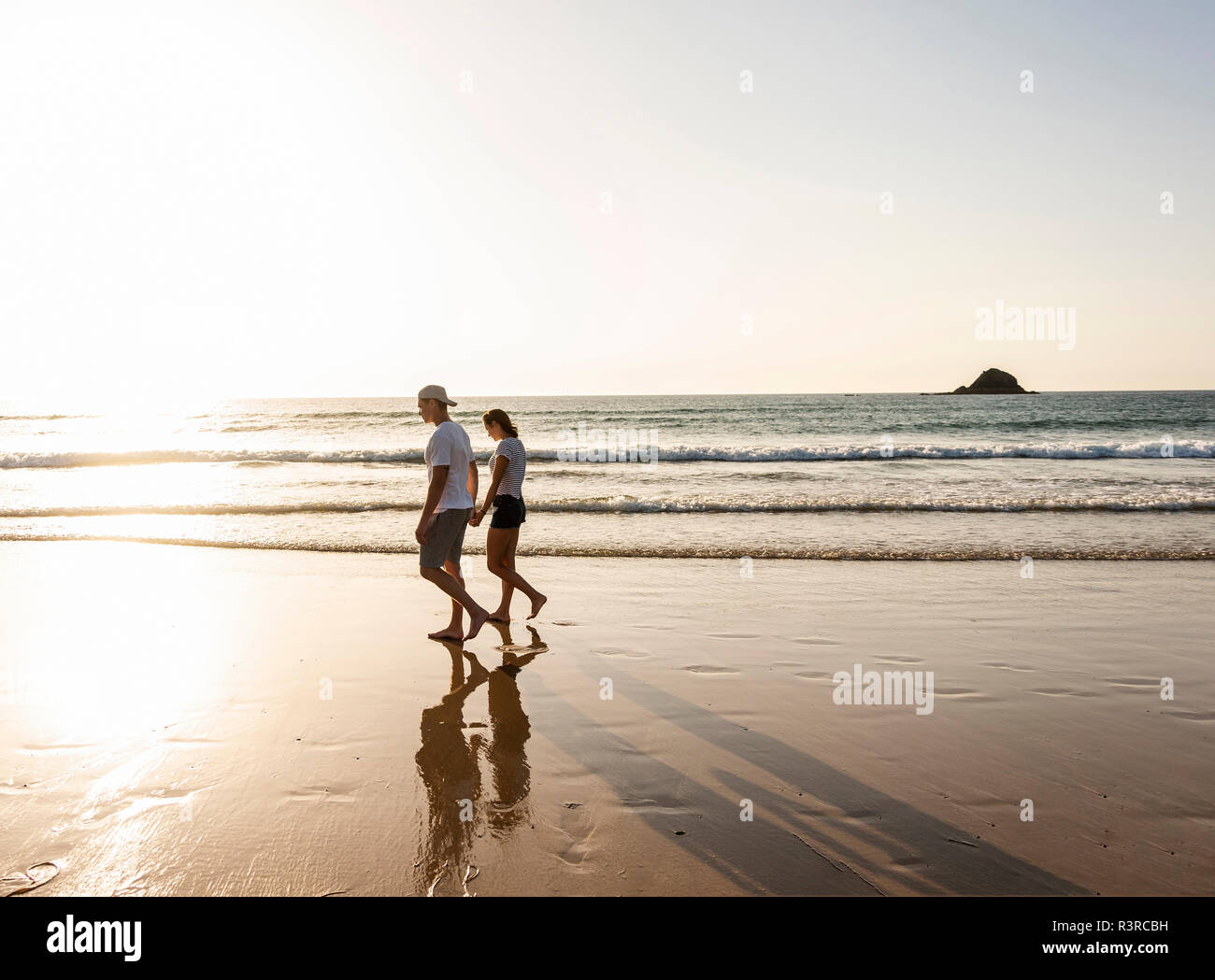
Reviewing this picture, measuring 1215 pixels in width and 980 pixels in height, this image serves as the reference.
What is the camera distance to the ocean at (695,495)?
1146 cm

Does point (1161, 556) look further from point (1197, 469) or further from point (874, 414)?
point (874, 414)

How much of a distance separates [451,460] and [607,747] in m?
2.98

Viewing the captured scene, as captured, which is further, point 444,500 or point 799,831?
point 444,500

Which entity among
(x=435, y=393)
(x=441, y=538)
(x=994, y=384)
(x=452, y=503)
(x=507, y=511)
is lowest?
(x=441, y=538)

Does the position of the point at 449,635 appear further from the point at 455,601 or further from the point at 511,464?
the point at 511,464

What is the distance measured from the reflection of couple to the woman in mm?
1405

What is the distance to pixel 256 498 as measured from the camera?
55.4 ft

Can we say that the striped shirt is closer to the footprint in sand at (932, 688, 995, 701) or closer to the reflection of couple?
the reflection of couple

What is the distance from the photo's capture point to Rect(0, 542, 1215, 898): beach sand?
10.0ft

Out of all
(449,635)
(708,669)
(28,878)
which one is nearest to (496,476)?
(449,635)

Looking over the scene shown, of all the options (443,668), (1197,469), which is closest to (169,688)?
(443,668)

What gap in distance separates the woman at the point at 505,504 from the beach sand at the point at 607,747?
1.81ft

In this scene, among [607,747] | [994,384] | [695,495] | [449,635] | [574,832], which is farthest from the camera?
[994,384]

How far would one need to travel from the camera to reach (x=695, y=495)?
16.8m
